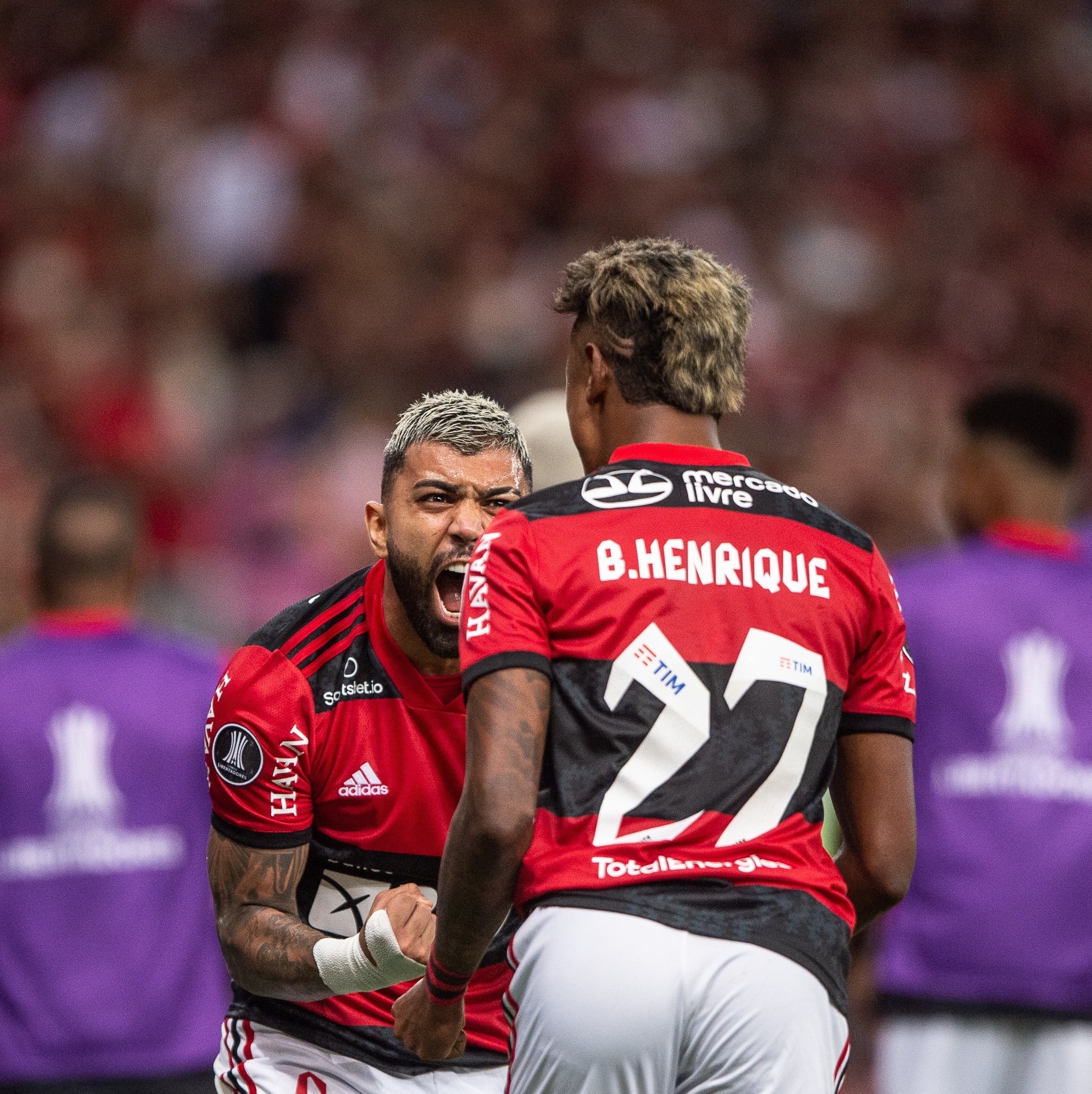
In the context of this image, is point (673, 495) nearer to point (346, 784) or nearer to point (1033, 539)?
point (346, 784)

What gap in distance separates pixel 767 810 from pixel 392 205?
8.79 meters

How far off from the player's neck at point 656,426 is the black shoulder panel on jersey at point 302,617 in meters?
0.88

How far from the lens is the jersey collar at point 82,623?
5.15 metres

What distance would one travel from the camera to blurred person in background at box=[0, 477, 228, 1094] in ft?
16.3

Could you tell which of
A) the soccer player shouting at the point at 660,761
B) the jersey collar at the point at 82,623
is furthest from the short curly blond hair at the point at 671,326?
the jersey collar at the point at 82,623

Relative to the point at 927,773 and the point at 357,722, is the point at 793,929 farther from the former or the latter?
the point at 927,773

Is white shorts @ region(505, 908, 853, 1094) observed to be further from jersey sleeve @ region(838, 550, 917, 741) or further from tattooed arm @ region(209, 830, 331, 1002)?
tattooed arm @ region(209, 830, 331, 1002)

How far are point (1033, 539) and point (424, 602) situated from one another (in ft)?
7.62

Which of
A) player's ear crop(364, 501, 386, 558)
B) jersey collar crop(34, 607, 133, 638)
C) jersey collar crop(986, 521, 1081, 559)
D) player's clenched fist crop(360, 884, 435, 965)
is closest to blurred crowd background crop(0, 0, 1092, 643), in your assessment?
jersey collar crop(986, 521, 1081, 559)

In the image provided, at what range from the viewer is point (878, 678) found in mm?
2928

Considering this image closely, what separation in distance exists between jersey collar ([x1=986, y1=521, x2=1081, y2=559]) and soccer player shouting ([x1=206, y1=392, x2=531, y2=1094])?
6.81ft

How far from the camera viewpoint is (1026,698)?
16.3 ft

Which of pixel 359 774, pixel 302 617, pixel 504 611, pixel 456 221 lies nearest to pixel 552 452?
pixel 302 617

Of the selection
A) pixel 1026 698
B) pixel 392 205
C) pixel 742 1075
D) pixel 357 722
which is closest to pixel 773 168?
pixel 392 205
